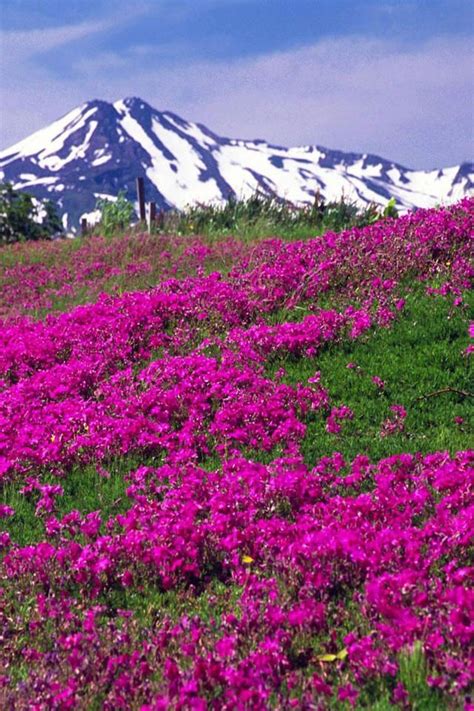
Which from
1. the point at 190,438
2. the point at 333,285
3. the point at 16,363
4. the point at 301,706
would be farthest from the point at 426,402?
the point at 16,363

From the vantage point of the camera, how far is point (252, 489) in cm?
753

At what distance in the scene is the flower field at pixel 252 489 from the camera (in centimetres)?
502

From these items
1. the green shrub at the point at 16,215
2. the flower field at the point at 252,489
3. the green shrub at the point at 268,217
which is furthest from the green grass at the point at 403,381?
the green shrub at the point at 16,215

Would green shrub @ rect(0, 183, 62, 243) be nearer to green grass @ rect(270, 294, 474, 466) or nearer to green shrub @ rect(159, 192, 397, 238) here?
green shrub @ rect(159, 192, 397, 238)

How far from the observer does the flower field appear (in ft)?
16.5

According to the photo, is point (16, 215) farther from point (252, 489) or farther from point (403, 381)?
point (252, 489)

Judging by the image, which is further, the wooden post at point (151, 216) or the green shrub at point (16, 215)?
the green shrub at point (16, 215)

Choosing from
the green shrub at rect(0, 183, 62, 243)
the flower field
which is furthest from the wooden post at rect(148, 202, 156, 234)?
the green shrub at rect(0, 183, 62, 243)

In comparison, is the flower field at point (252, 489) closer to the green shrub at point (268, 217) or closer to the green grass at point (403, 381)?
the green grass at point (403, 381)

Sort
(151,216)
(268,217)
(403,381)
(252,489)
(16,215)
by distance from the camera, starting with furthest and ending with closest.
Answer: (16,215)
(151,216)
(268,217)
(403,381)
(252,489)

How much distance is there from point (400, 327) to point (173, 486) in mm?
5344

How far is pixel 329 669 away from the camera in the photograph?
5.11 m

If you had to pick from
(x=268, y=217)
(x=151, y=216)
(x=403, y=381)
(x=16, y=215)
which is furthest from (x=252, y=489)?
(x=16, y=215)

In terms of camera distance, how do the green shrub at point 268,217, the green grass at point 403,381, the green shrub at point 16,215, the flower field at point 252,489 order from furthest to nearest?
1. the green shrub at point 16,215
2. the green shrub at point 268,217
3. the green grass at point 403,381
4. the flower field at point 252,489
